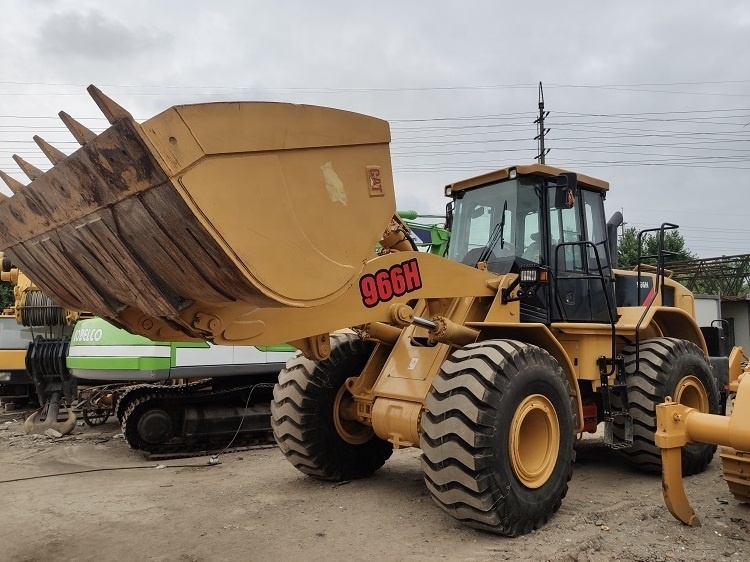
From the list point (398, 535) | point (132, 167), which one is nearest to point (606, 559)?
point (398, 535)

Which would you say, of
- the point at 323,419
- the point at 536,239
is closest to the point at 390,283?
the point at 323,419

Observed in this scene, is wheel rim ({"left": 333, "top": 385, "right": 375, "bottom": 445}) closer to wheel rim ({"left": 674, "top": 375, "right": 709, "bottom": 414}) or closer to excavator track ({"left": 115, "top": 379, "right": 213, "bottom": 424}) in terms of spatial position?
wheel rim ({"left": 674, "top": 375, "right": 709, "bottom": 414})

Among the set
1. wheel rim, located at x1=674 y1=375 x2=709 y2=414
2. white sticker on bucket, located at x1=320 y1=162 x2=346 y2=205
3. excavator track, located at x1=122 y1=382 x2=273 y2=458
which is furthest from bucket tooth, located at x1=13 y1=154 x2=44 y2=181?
wheel rim, located at x1=674 y1=375 x2=709 y2=414

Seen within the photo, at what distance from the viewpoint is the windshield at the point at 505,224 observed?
6.08m

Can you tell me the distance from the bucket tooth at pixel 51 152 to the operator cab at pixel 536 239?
12.3 ft

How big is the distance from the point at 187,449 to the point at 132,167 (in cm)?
623

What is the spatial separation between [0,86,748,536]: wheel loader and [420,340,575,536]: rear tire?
0.6 inches

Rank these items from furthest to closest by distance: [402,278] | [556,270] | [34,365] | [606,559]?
[34,365], [556,270], [402,278], [606,559]

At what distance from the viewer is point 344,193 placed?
372 centimetres

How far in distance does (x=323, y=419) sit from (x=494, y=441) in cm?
195

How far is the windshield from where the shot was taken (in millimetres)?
6078

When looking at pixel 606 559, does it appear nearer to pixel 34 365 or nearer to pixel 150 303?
pixel 150 303

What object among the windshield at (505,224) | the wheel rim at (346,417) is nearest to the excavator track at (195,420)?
the wheel rim at (346,417)

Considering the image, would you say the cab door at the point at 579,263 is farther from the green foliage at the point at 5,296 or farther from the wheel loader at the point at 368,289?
the green foliage at the point at 5,296
